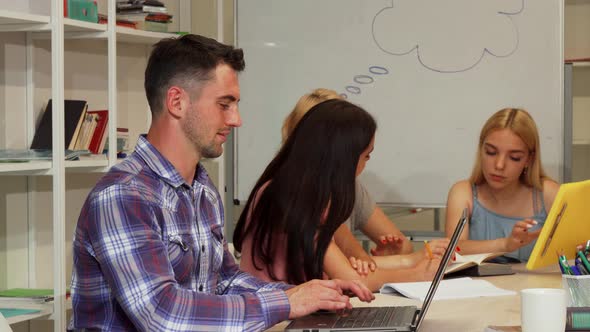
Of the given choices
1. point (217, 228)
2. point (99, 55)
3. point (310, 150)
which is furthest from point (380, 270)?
point (99, 55)

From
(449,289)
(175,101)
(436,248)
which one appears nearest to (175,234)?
(175,101)

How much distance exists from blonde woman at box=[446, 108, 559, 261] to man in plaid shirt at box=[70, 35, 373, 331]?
1.26 m

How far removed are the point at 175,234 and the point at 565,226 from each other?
3.65 feet

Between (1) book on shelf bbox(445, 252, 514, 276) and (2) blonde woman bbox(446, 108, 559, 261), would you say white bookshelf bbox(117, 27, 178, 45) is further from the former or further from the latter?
(1) book on shelf bbox(445, 252, 514, 276)

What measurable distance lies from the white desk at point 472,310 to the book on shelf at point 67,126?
1414mm

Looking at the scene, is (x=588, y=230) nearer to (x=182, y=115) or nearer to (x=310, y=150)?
(x=310, y=150)

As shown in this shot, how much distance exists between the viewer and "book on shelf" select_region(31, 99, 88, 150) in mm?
3051

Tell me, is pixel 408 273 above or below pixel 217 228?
below

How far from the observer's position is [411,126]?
11.7 ft

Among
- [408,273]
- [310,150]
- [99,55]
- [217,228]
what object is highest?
[99,55]

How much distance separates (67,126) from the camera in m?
3.06

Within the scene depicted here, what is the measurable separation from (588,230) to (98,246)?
1.42 m

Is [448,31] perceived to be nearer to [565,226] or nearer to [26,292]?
[565,226]

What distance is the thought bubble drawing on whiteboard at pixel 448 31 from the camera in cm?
347
